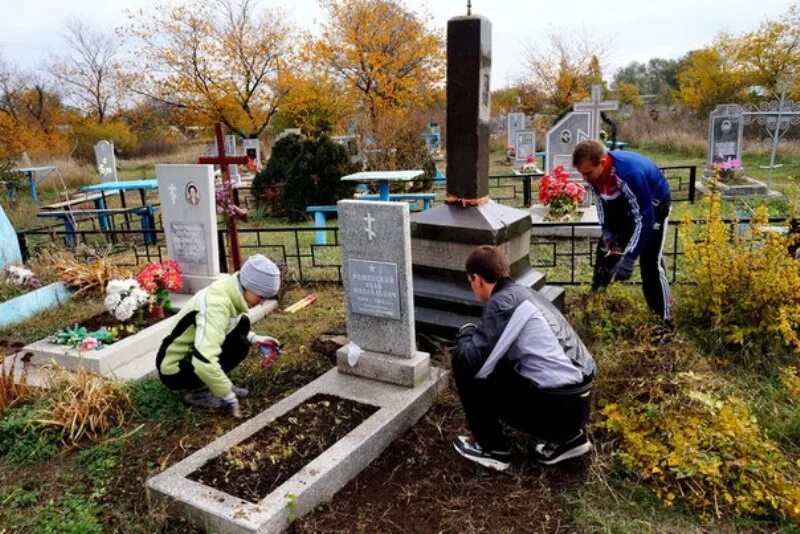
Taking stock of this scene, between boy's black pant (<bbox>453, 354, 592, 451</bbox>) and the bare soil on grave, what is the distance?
800 millimetres

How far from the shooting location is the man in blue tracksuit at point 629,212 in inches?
167

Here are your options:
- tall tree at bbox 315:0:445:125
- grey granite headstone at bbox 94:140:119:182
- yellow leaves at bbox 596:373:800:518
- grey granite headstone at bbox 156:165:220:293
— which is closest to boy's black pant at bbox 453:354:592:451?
yellow leaves at bbox 596:373:800:518

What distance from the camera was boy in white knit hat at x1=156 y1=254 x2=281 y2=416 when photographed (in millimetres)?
3551

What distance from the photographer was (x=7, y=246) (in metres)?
7.00

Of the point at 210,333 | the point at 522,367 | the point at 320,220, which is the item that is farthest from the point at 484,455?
the point at 320,220

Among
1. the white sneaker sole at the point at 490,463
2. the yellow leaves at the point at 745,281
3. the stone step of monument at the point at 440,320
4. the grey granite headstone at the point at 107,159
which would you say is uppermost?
the grey granite headstone at the point at 107,159

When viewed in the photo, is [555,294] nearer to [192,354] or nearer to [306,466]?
[306,466]

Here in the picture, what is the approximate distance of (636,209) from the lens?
4.27m

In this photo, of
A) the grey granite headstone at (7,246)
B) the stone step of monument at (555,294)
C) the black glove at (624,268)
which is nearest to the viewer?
the black glove at (624,268)

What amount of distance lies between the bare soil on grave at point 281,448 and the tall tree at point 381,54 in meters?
18.3

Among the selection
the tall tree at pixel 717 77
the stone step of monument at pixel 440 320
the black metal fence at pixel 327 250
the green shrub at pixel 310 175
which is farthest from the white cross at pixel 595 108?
the tall tree at pixel 717 77

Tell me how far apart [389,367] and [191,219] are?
3.08 meters

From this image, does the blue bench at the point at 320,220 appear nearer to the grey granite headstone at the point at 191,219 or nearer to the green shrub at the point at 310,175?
the green shrub at the point at 310,175

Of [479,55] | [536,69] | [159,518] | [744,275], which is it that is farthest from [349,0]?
[159,518]
